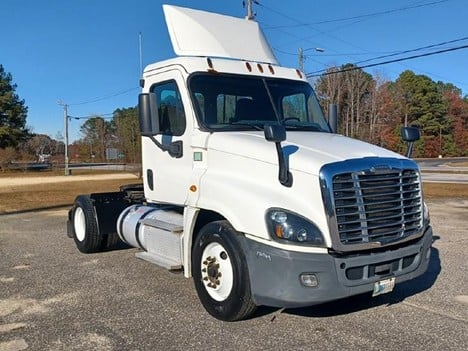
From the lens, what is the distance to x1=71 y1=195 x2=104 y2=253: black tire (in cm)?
765

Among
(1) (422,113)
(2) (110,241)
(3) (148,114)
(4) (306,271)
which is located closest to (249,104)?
(3) (148,114)

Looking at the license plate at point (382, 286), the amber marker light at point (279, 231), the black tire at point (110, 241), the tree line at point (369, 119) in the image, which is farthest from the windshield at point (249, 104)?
the tree line at point (369, 119)

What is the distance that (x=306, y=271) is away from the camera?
13.2ft

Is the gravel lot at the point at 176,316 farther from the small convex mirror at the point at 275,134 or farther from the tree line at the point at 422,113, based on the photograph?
the tree line at the point at 422,113

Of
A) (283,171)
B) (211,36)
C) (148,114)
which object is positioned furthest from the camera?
(211,36)

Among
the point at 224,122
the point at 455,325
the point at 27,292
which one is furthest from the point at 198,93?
the point at 455,325

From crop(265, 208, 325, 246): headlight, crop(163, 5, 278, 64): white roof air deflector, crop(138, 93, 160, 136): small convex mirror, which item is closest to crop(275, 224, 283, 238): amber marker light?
crop(265, 208, 325, 246): headlight

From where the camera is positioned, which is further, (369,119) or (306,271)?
(369,119)

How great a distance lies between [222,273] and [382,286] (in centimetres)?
145

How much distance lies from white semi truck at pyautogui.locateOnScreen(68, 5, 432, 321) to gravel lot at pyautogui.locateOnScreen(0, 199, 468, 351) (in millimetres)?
369

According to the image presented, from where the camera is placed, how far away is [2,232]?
1050 cm

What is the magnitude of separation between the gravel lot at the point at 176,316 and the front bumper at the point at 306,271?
43 cm

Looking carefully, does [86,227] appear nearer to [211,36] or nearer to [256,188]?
[211,36]

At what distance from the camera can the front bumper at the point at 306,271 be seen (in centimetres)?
401
